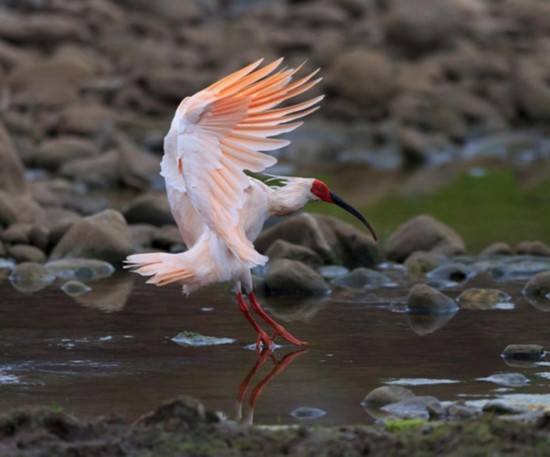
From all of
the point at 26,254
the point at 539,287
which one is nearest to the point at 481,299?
the point at 539,287

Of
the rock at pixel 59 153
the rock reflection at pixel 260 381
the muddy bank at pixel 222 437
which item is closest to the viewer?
the muddy bank at pixel 222 437

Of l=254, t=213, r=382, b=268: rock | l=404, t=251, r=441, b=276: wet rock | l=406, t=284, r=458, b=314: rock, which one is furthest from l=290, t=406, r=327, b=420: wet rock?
l=254, t=213, r=382, b=268: rock

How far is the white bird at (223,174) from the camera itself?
9.31 m

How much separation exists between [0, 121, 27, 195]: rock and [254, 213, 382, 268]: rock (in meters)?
4.17

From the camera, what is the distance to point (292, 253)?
43.6 ft

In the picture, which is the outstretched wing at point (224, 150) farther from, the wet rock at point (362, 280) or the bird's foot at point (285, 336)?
the wet rock at point (362, 280)

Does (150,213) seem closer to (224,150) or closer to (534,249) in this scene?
(534,249)

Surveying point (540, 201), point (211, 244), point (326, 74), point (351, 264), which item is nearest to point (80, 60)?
point (326, 74)

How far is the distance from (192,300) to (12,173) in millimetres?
5665

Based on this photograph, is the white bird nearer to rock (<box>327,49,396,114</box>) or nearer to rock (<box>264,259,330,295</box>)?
rock (<box>264,259,330,295</box>)

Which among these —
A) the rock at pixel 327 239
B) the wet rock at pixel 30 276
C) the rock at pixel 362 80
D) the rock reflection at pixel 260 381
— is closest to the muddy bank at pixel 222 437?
the rock reflection at pixel 260 381

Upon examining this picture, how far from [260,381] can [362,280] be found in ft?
13.4

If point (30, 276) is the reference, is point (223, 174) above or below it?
above

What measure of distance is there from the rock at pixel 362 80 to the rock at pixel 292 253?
53.8ft
